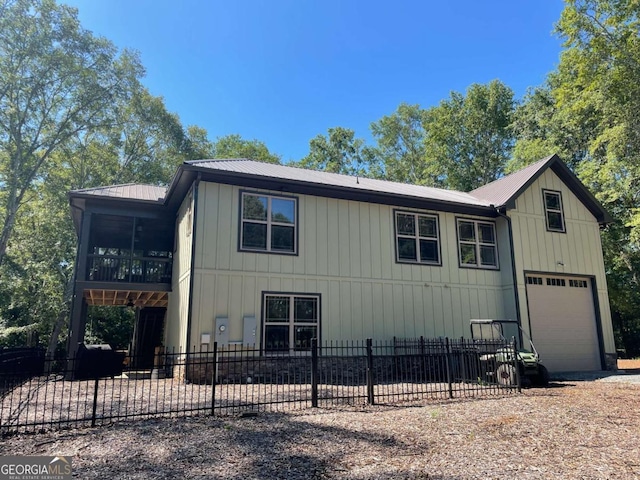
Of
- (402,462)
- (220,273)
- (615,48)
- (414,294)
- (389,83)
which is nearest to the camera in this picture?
(402,462)

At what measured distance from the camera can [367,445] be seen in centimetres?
532

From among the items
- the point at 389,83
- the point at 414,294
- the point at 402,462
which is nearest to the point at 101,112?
the point at 389,83

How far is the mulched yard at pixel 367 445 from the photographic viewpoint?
4.45 m

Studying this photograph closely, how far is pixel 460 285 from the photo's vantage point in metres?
14.7

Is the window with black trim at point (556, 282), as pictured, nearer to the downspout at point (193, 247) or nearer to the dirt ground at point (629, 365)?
the dirt ground at point (629, 365)

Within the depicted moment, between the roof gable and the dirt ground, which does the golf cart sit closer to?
the roof gable

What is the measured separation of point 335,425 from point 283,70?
22.8 m

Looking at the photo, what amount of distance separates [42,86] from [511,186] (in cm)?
2274

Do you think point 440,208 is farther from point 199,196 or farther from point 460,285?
point 199,196

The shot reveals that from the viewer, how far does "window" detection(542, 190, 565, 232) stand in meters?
15.9

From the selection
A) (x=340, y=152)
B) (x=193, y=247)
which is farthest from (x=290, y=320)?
(x=340, y=152)

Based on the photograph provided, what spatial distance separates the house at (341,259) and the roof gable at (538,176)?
0.07 metres

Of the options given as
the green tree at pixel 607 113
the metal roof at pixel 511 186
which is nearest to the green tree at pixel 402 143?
the green tree at pixel 607 113

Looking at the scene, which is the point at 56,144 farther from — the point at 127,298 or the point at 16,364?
the point at 16,364
